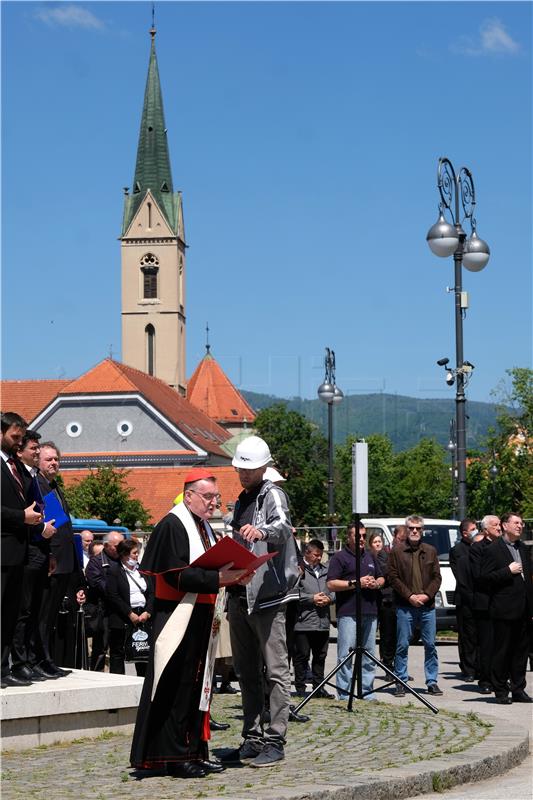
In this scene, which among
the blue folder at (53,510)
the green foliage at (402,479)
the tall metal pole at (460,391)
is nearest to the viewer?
the blue folder at (53,510)

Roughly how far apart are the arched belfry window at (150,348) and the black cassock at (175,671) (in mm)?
110469

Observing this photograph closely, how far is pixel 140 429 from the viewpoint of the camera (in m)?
98.4

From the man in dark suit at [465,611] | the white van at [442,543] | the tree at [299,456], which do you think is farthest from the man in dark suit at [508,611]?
the tree at [299,456]

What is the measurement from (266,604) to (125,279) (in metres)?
113

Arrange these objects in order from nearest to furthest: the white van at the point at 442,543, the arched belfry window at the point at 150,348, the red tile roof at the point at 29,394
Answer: the white van at the point at 442,543, the red tile roof at the point at 29,394, the arched belfry window at the point at 150,348

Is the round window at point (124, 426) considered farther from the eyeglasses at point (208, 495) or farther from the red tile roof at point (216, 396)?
the eyeglasses at point (208, 495)

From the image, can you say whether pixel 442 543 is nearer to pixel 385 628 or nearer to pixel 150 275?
pixel 385 628

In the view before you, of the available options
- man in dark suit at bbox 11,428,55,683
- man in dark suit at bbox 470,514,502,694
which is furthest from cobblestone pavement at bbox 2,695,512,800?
man in dark suit at bbox 470,514,502,694

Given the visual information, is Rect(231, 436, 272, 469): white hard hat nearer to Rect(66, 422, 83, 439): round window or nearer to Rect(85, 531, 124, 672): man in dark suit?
Rect(85, 531, 124, 672): man in dark suit

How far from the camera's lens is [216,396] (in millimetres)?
139625

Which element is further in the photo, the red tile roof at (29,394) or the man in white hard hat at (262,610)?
the red tile roof at (29,394)

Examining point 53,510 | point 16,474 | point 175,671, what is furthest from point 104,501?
point 175,671

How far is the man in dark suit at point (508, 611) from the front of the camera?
46.5 feet

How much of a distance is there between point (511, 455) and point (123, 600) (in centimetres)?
5129
